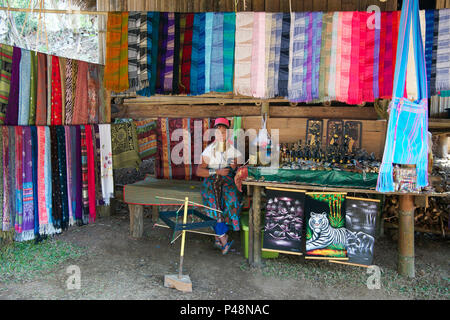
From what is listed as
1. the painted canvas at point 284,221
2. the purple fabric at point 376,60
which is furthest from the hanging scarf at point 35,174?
the purple fabric at point 376,60

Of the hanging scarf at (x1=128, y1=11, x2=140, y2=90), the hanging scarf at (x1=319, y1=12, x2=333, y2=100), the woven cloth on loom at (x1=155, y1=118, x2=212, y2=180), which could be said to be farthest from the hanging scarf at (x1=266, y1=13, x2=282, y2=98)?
the hanging scarf at (x1=128, y1=11, x2=140, y2=90)

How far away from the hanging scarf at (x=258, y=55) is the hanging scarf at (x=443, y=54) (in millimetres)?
2015

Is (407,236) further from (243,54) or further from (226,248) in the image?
(243,54)

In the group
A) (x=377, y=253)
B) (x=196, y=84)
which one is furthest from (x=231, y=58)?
(x=377, y=253)

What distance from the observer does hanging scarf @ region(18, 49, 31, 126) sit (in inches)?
164

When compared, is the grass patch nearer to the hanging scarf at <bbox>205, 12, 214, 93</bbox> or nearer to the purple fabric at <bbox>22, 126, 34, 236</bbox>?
the purple fabric at <bbox>22, 126, 34, 236</bbox>

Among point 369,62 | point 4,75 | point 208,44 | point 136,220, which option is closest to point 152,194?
point 136,220

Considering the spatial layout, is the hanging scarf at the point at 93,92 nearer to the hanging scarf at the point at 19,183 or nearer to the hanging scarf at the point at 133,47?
the hanging scarf at the point at 133,47

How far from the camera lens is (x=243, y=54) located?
441 cm

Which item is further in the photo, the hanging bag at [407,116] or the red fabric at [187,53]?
the red fabric at [187,53]

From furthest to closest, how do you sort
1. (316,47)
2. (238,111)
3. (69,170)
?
1. (238,111)
2. (69,170)
3. (316,47)

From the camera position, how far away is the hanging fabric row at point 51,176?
4121 millimetres

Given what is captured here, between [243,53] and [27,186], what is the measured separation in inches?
125

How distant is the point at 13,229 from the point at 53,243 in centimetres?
72
